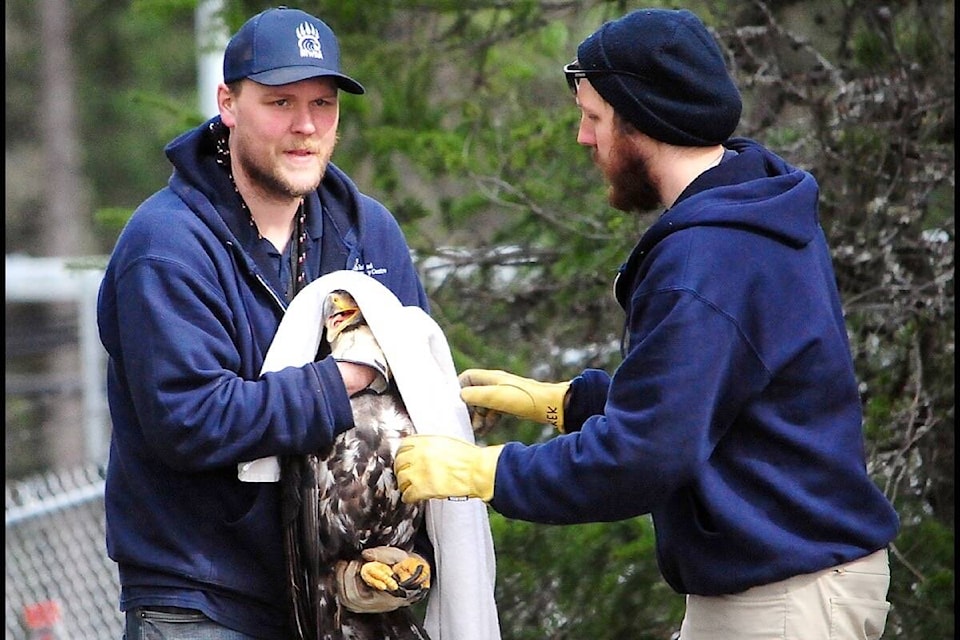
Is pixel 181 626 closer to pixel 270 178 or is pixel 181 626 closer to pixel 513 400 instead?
pixel 513 400

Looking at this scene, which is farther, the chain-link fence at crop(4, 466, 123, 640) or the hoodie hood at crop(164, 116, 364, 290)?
the chain-link fence at crop(4, 466, 123, 640)

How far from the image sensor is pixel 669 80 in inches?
117

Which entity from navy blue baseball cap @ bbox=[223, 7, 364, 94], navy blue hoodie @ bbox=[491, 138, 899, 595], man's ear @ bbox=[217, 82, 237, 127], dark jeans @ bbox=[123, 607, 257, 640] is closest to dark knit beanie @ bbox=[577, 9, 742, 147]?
navy blue hoodie @ bbox=[491, 138, 899, 595]

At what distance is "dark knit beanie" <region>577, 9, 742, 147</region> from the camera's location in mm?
2970

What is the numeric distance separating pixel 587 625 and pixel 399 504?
2039 mm

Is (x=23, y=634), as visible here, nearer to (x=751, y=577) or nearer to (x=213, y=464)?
(x=213, y=464)

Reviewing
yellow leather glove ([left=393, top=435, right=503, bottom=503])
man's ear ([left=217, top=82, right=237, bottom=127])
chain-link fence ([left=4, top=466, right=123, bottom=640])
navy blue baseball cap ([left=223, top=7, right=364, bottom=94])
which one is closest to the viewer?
yellow leather glove ([left=393, top=435, right=503, bottom=503])

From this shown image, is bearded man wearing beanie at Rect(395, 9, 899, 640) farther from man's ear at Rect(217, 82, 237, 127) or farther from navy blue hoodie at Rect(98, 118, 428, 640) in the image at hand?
man's ear at Rect(217, 82, 237, 127)

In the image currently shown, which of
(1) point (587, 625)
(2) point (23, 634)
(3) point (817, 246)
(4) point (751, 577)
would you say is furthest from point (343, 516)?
(2) point (23, 634)

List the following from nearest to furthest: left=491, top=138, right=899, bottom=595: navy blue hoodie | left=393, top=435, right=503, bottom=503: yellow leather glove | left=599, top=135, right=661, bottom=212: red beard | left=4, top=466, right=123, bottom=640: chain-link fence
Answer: left=491, top=138, right=899, bottom=595: navy blue hoodie < left=393, top=435, right=503, bottom=503: yellow leather glove < left=599, top=135, right=661, bottom=212: red beard < left=4, top=466, right=123, bottom=640: chain-link fence

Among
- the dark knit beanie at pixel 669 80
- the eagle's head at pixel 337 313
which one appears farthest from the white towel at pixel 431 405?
the dark knit beanie at pixel 669 80

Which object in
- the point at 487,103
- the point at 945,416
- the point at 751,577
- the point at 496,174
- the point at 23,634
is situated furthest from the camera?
the point at 23,634

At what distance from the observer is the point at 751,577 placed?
9.67 ft

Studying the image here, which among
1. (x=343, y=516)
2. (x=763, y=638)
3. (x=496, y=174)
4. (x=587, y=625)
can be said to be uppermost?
(x=496, y=174)
